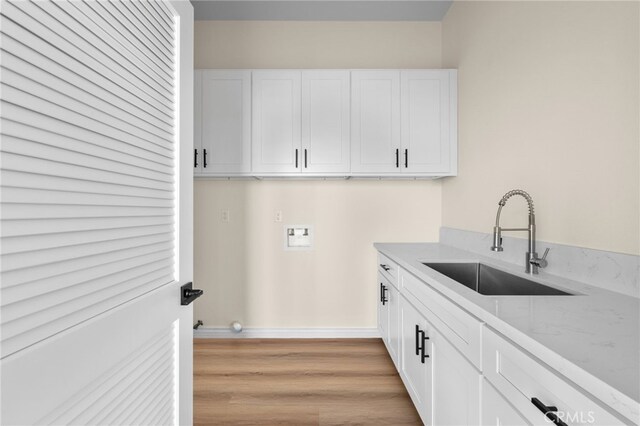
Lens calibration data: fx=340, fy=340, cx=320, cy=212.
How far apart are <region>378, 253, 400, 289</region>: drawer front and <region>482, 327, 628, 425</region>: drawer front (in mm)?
1236

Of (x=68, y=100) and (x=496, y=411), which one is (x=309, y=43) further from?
(x=496, y=411)

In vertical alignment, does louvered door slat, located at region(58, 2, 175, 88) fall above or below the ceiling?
below

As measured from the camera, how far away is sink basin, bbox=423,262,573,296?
1.58m

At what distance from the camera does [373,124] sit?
284cm

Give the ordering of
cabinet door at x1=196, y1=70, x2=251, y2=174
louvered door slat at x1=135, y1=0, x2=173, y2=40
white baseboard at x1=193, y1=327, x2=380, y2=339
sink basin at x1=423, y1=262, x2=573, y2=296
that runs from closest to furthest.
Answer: louvered door slat at x1=135, y1=0, x2=173, y2=40 < sink basin at x1=423, y1=262, x2=573, y2=296 < cabinet door at x1=196, y1=70, x2=251, y2=174 < white baseboard at x1=193, y1=327, x2=380, y2=339

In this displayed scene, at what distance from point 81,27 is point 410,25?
309cm

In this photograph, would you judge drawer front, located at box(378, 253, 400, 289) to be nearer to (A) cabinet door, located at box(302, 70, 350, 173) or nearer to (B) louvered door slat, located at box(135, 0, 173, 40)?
(A) cabinet door, located at box(302, 70, 350, 173)

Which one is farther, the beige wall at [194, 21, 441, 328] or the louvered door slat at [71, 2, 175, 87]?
the beige wall at [194, 21, 441, 328]


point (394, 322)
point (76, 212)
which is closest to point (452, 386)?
point (394, 322)

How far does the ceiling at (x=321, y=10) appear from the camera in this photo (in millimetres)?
2879

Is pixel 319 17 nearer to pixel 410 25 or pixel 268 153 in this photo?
pixel 410 25

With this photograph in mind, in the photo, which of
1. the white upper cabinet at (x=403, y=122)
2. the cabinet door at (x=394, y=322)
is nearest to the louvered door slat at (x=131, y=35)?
the cabinet door at (x=394, y=322)

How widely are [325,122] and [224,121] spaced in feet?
2.75

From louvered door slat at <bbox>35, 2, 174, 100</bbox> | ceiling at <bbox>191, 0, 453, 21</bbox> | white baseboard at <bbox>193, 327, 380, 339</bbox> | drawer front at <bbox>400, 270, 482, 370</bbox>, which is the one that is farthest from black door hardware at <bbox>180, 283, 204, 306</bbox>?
ceiling at <bbox>191, 0, 453, 21</bbox>
